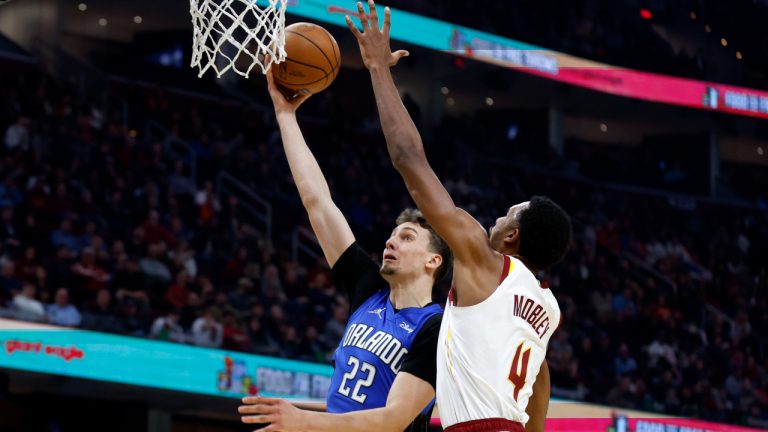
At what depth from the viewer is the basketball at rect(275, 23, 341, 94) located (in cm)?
447

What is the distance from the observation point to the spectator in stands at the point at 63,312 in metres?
9.56

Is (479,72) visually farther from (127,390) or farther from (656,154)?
(127,390)

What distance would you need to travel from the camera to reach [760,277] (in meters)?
18.8

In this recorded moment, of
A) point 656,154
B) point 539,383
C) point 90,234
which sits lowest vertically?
point 539,383

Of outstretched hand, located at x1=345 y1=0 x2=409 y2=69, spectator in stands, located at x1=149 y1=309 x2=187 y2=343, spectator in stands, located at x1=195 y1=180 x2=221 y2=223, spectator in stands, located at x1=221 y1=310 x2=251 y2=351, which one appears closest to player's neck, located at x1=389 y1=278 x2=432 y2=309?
outstretched hand, located at x1=345 y1=0 x2=409 y2=69

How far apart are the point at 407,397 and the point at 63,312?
259 inches

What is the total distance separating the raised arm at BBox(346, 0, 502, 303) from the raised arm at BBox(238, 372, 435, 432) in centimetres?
56

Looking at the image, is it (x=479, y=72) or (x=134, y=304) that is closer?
(x=134, y=304)

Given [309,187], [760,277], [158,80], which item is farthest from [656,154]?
[309,187]

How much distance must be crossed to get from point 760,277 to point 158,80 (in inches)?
413

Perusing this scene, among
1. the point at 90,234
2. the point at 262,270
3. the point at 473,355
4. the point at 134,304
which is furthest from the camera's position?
the point at 262,270

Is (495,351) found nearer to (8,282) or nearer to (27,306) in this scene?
(27,306)

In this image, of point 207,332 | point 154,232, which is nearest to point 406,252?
point 207,332

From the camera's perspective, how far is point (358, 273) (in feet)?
14.5
